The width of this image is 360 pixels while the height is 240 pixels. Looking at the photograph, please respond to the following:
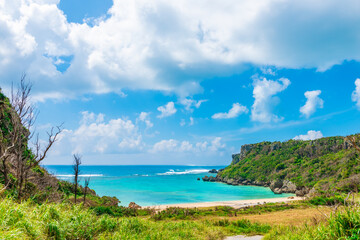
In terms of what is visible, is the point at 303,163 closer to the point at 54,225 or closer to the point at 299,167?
the point at 299,167

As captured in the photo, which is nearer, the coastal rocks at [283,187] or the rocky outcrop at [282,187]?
the rocky outcrop at [282,187]

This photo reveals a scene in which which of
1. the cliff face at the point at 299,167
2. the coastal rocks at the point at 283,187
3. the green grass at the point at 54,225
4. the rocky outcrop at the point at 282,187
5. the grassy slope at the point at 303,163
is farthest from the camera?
the coastal rocks at the point at 283,187

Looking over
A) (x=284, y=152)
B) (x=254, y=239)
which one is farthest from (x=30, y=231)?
(x=284, y=152)

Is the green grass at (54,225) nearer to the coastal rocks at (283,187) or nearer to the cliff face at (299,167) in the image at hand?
the cliff face at (299,167)

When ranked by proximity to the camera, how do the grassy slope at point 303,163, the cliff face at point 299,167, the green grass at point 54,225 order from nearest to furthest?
the green grass at point 54,225 → the cliff face at point 299,167 → the grassy slope at point 303,163

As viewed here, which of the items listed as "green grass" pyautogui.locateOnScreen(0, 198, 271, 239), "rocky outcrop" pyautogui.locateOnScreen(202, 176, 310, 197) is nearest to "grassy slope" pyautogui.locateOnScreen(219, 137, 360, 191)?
"rocky outcrop" pyautogui.locateOnScreen(202, 176, 310, 197)

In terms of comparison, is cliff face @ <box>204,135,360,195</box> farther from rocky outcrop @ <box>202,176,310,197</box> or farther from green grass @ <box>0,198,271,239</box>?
green grass @ <box>0,198,271,239</box>

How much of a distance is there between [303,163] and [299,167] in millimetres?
4006

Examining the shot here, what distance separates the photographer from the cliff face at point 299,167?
53.8 m

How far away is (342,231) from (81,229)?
6.99 m

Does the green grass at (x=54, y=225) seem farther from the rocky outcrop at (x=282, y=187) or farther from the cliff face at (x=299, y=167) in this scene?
the rocky outcrop at (x=282, y=187)

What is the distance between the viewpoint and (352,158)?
2232 inches

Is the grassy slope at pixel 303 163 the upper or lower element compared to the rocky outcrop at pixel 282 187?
upper

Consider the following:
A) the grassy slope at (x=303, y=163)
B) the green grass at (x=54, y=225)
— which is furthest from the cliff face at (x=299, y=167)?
the green grass at (x=54, y=225)
